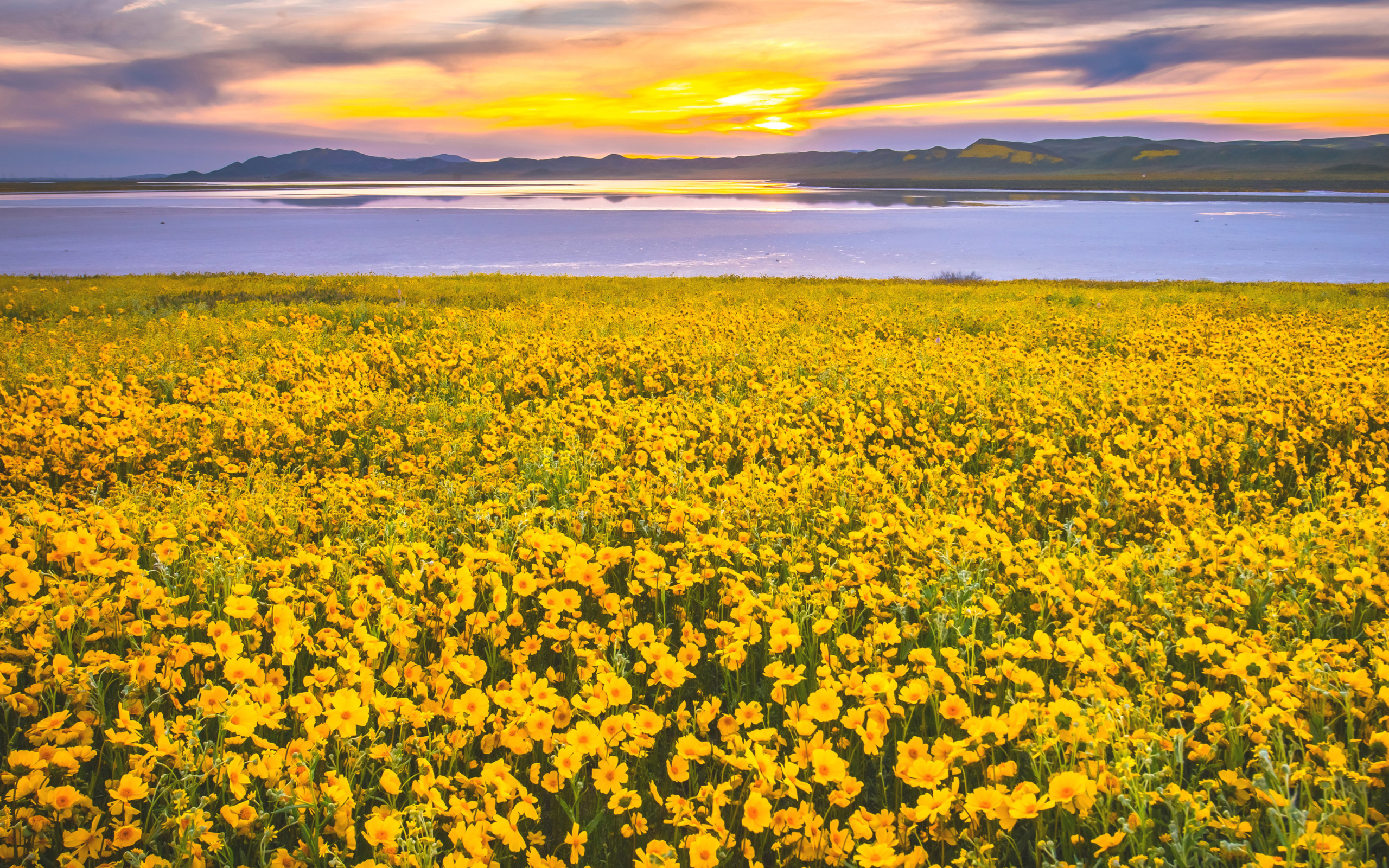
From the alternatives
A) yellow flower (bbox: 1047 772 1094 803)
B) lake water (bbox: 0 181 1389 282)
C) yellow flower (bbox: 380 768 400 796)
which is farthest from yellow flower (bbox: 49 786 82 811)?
lake water (bbox: 0 181 1389 282)

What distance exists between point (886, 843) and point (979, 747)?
0.55 metres

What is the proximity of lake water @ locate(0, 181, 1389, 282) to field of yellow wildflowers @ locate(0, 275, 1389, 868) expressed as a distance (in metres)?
28.2

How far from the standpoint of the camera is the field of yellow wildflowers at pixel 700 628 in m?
2.45

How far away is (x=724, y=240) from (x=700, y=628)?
62.9 m

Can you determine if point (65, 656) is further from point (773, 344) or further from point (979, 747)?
point (773, 344)

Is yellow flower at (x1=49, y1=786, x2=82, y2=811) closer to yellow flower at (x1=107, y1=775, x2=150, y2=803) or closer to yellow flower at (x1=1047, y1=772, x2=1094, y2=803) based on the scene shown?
yellow flower at (x1=107, y1=775, x2=150, y2=803)

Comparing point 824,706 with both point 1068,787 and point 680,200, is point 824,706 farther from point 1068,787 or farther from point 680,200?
point 680,200

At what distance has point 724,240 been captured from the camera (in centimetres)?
6469

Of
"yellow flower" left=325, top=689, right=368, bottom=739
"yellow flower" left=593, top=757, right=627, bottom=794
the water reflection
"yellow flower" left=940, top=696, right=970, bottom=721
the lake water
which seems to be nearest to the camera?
"yellow flower" left=593, top=757, right=627, bottom=794

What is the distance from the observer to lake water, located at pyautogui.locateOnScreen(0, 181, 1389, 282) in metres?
40.8

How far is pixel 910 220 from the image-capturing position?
96.5 metres

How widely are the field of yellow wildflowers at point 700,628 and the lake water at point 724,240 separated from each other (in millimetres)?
28158

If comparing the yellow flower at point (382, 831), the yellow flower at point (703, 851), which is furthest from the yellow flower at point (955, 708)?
the yellow flower at point (382, 831)

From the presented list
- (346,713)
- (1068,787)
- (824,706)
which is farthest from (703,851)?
(346,713)
